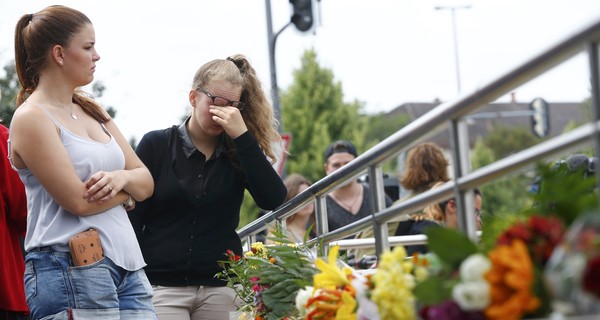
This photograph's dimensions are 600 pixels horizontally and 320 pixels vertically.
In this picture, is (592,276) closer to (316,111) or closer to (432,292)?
(432,292)

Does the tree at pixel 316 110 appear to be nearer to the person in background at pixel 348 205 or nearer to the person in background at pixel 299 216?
the person in background at pixel 299 216

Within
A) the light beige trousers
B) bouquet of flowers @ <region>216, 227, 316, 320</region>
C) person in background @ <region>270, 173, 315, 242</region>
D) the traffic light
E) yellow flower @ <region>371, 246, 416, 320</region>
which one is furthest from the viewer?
the traffic light

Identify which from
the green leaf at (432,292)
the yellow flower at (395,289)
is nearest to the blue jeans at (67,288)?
the yellow flower at (395,289)

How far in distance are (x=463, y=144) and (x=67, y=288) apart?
5.25 ft

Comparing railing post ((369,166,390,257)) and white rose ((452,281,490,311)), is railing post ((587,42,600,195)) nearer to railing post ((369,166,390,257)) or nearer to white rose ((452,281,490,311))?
white rose ((452,281,490,311))

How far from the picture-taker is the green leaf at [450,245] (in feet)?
7.75

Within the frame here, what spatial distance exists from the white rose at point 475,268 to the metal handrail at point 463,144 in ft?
1.01

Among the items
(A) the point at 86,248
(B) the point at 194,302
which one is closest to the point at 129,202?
(A) the point at 86,248

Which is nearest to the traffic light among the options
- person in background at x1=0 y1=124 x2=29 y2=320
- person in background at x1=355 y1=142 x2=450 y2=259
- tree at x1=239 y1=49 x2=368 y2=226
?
person in background at x1=355 y1=142 x2=450 y2=259

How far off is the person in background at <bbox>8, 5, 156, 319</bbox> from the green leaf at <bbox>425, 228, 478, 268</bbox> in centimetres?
183

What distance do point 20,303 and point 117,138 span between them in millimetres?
767

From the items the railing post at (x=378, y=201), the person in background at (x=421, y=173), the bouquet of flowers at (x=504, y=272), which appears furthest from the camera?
the person in background at (x=421, y=173)

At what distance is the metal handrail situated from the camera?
223cm

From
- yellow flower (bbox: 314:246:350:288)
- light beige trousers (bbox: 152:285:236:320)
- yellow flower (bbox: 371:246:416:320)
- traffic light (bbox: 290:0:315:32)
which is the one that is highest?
traffic light (bbox: 290:0:315:32)
